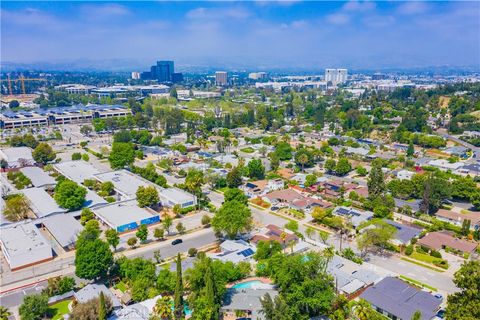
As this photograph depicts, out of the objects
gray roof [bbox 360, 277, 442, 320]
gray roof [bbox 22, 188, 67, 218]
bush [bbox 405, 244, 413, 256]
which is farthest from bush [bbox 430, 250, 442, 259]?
gray roof [bbox 22, 188, 67, 218]

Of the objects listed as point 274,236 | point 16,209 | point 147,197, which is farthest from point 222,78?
point 274,236

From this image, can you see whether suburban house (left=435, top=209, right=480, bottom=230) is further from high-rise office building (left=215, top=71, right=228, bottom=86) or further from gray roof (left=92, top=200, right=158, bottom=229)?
high-rise office building (left=215, top=71, right=228, bottom=86)

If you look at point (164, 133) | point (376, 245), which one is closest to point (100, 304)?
point (376, 245)

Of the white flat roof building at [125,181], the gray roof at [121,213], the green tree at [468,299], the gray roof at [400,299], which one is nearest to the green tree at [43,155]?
the white flat roof building at [125,181]

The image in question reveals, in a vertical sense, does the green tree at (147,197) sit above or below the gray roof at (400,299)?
above

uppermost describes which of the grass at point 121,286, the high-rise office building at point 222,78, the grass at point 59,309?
the high-rise office building at point 222,78

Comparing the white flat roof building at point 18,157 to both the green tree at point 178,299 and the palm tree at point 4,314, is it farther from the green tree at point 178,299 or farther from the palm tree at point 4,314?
the green tree at point 178,299

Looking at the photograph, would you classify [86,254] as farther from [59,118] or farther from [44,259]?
[59,118]
